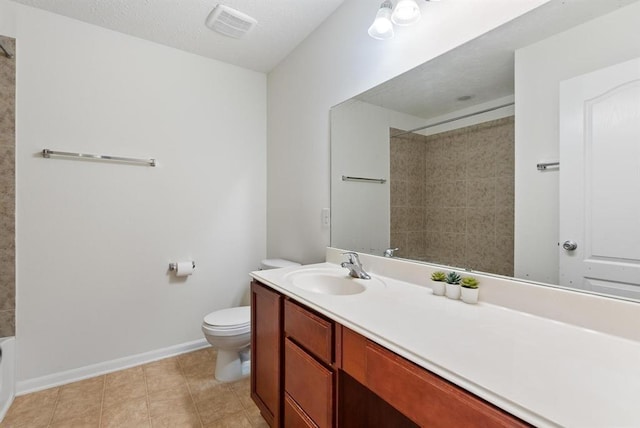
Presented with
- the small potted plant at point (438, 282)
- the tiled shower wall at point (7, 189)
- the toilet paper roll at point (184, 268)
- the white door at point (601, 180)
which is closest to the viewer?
the white door at point (601, 180)

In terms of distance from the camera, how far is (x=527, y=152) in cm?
103

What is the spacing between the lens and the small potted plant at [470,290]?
41.8 inches

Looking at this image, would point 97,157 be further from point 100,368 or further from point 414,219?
point 414,219

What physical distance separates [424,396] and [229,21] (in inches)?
90.4

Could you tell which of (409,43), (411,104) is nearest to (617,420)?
(411,104)

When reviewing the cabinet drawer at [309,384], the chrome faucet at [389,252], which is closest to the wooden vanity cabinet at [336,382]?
the cabinet drawer at [309,384]

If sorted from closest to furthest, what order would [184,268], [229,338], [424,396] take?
[424,396] < [229,338] < [184,268]

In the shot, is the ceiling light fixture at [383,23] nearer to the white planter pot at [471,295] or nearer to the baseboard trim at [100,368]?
the white planter pot at [471,295]

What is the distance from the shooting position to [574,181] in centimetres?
92

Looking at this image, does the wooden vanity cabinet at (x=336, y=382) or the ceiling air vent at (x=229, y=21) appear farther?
the ceiling air vent at (x=229, y=21)

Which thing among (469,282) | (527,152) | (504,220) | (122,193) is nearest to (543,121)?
(527,152)

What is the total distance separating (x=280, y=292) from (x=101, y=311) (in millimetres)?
1605

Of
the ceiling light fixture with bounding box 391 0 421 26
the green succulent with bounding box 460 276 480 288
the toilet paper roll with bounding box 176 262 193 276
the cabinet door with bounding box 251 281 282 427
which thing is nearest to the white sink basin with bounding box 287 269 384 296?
the cabinet door with bounding box 251 281 282 427

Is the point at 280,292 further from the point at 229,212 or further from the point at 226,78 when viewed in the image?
the point at 226,78
